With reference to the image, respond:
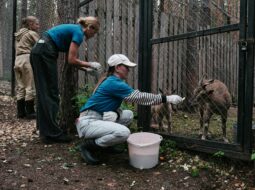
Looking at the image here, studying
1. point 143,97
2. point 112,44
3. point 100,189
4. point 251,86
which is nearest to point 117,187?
point 100,189

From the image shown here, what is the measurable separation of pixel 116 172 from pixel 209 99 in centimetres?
172

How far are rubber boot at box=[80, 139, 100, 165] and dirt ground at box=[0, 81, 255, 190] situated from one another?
82 mm

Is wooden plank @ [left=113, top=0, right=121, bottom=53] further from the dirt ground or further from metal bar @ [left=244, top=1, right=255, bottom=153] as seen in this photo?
metal bar @ [left=244, top=1, right=255, bottom=153]

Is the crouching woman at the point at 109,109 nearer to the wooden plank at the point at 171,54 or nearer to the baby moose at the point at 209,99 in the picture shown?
the baby moose at the point at 209,99

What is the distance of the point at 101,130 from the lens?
457 centimetres

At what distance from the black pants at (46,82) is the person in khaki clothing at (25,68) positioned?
2.42 m

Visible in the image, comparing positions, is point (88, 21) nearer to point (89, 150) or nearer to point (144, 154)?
point (89, 150)

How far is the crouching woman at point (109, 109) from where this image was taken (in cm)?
453

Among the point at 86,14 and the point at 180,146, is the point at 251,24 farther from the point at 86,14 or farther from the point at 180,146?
the point at 86,14

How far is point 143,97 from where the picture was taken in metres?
4.53

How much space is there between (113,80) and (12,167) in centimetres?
155

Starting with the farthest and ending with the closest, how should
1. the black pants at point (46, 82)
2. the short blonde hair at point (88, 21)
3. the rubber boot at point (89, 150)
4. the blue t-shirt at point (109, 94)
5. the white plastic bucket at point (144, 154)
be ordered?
the black pants at point (46, 82) → the short blonde hair at point (88, 21) → the rubber boot at point (89, 150) → the blue t-shirt at point (109, 94) → the white plastic bucket at point (144, 154)

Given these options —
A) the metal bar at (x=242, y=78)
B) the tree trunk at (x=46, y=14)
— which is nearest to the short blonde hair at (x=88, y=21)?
the metal bar at (x=242, y=78)

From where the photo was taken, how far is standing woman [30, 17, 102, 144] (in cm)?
529
